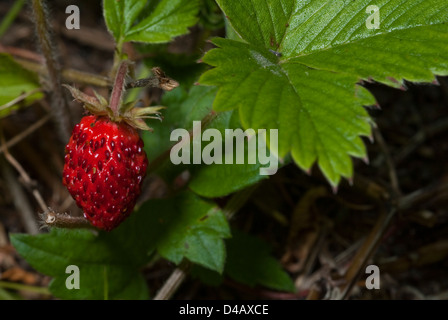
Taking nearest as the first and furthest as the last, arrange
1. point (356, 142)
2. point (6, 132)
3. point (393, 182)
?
point (356, 142) → point (393, 182) → point (6, 132)

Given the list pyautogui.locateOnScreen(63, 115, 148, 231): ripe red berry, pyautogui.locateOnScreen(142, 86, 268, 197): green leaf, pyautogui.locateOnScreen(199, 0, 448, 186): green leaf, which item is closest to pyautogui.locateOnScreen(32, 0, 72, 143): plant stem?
pyautogui.locateOnScreen(142, 86, 268, 197): green leaf

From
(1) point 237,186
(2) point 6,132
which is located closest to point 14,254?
(2) point 6,132

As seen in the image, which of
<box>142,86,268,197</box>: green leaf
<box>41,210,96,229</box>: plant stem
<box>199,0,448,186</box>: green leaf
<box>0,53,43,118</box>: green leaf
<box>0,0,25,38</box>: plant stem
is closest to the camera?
<box>199,0,448,186</box>: green leaf

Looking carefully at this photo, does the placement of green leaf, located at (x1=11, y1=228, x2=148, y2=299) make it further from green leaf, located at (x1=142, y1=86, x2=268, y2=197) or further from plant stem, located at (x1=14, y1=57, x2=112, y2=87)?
plant stem, located at (x1=14, y1=57, x2=112, y2=87)

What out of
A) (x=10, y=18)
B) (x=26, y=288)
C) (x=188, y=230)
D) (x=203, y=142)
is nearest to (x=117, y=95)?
(x=203, y=142)

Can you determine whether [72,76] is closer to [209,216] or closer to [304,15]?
[209,216]

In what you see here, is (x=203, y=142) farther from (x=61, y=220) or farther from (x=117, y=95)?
(x=61, y=220)

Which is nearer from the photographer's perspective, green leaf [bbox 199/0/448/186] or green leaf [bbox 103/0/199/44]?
green leaf [bbox 199/0/448/186]
